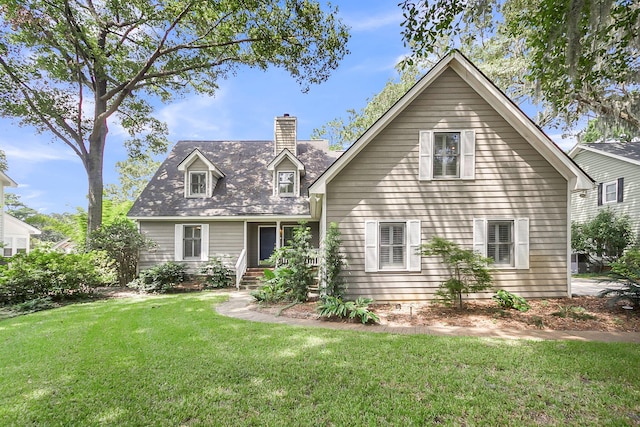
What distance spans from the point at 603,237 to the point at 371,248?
14206mm

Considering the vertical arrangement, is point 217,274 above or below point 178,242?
below


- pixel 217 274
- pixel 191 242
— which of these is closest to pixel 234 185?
pixel 191 242

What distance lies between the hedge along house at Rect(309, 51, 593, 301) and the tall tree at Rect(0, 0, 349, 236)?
6.48m

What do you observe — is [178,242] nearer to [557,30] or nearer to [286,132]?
[286,132]

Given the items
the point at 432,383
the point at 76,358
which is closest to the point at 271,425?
the point at 432,383

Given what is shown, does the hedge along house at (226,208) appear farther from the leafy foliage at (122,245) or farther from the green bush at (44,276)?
the green bush at (44,276)

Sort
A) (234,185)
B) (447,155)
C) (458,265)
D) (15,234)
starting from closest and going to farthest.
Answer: (458,265), (447,155), (234,185), (15,234)

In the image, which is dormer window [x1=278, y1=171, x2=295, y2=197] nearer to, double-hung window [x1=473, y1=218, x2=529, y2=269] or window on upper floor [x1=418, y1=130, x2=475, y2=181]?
window on upper floor [x1=418, y1=130, x2=475, y2=181]

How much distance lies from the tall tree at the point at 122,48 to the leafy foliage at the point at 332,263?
8.45 m

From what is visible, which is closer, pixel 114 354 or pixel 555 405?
pixel 555 405

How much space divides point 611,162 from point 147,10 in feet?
77.0

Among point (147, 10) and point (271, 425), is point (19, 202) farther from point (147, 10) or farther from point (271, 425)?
point (271, 425)

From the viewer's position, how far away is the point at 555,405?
299 cm

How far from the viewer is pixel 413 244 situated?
26.3 feet
